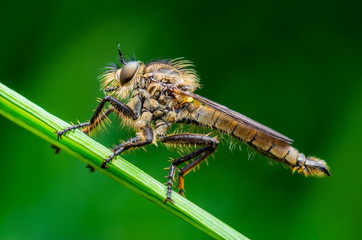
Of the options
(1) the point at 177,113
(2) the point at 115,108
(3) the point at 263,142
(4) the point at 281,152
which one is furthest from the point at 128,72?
(4) the point at 281,152

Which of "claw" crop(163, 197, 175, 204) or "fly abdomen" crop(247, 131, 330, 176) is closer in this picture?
"claw" crop(163, 197, 175, 204)

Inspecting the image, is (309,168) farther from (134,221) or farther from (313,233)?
(134,221)

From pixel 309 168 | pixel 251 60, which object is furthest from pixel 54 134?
pixel 251 60

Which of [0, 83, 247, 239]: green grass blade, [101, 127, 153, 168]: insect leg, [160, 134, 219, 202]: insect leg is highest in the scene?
[160, 134, 219, 202]: insect leg

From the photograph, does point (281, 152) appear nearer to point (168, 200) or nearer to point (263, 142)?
point (263, 142)

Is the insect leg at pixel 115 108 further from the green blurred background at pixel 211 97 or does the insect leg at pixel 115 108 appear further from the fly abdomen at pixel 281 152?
the fly abdomen at pixel 281 152

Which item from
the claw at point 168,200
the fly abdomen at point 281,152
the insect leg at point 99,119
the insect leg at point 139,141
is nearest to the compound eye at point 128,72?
the insect leg at point 99,119

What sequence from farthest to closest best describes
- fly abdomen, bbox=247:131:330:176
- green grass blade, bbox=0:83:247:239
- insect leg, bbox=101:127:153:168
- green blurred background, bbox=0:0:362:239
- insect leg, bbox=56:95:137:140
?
fly abdomen, bbox=247:131:330:176 < green blurred background, bbox=0:0:362:239 < insect leg, bbox=56:95:137:140 < insect leg, bbox=101:127:153:168 < green grass blade, bbox=0:83:247:239

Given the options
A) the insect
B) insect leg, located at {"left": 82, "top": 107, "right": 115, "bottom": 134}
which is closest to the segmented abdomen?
the insect

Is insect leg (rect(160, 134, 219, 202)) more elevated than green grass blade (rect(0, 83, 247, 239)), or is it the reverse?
insect leg (rect(160, 134, 219, 202))

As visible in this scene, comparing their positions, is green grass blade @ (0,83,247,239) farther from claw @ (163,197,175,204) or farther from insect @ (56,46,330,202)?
insect @ (56,46,330,202)
